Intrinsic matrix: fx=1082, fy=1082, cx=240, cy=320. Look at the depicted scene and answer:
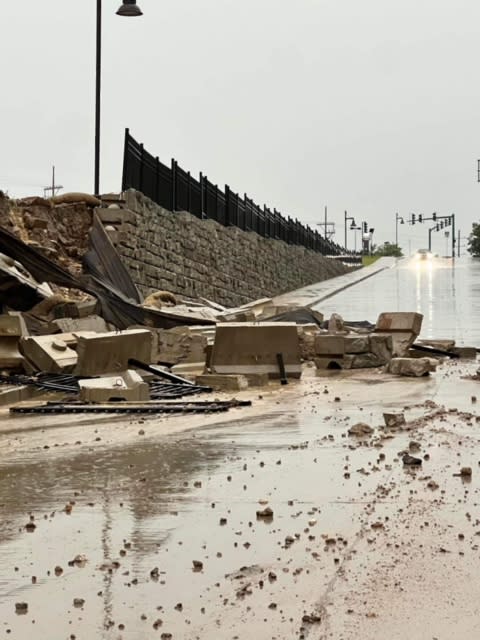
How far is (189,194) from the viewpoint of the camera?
2884cm

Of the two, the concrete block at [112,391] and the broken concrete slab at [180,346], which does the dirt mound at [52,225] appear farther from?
the concrete block at [112,391]

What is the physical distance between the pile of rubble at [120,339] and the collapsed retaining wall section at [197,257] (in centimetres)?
129

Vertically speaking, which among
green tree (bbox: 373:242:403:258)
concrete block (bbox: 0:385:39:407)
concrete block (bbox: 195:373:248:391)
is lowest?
concrete block (bbox: 0:385:39:407)

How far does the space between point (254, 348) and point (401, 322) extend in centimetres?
379

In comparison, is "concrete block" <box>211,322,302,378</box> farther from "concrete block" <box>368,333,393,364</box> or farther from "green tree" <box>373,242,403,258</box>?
"green tree" <box>373,242,403,258</box>

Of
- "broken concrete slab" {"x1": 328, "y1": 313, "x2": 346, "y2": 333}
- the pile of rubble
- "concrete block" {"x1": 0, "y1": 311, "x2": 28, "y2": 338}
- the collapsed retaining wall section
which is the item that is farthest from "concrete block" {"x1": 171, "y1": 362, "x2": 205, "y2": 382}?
the collapsed retaining wall section

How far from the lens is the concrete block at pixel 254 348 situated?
13008 mm

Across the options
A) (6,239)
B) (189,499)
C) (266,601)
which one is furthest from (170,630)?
(6,239)

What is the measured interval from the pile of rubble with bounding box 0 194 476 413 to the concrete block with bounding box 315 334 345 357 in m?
0.02

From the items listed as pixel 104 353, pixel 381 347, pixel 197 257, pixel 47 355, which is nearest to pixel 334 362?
pixel 381 347

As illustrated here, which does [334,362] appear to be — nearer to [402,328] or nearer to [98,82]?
[402,328]

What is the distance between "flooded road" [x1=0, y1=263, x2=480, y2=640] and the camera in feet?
12.1

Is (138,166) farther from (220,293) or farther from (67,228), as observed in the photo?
(220,293)

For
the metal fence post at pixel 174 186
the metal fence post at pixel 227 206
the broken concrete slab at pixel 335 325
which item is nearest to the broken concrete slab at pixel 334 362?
the broken concrete slab at pixel 335 325
